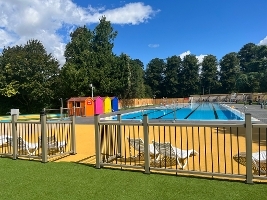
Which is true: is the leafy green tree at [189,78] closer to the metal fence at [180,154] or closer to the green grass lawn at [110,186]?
the metal fence at [180,154]

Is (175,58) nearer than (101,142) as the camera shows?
No

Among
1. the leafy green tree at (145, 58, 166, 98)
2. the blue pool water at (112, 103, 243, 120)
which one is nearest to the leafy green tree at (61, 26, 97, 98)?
the blue pool water at (112, 103, 243, 120)

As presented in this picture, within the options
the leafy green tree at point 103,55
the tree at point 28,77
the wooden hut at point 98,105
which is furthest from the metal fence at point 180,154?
the tree at point 28,77

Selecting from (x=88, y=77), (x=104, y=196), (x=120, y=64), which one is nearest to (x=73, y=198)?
(x=104, y=196)

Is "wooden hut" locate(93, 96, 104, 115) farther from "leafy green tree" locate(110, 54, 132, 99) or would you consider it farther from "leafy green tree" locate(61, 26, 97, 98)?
"leafy green tree" locate(110, 54, 132, 99)

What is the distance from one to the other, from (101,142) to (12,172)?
2.11 meters

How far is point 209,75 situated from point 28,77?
5094 centimetres

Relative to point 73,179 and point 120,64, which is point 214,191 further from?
point 120,64

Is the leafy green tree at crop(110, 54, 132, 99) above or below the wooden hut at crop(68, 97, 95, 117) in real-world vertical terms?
above

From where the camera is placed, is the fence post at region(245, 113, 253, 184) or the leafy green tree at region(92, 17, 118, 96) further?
the leafy green tree at region(92, 17, 118, 96)

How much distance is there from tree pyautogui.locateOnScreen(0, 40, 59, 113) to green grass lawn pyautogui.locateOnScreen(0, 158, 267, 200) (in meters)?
28.8

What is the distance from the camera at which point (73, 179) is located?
5164 millimetres

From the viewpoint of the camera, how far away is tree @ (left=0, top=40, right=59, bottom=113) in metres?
32.4

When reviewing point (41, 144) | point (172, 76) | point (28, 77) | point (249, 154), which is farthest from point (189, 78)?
point (249, 154)
